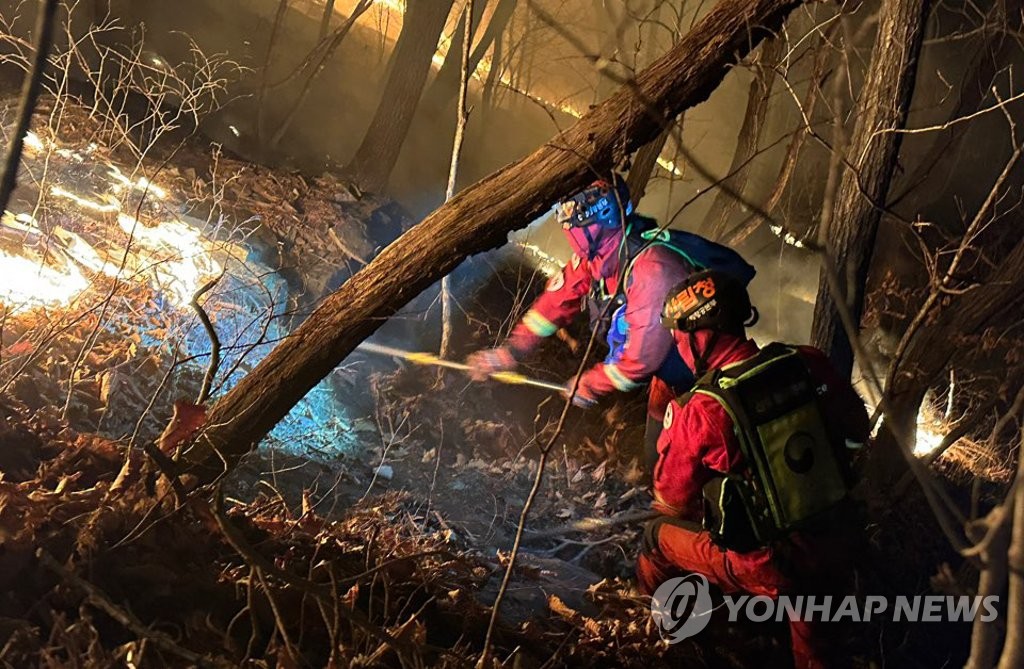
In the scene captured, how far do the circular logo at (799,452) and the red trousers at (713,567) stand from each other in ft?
1.80

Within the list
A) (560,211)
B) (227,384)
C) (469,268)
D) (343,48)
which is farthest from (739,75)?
(227,384)

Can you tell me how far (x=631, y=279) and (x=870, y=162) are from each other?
7.42 ft

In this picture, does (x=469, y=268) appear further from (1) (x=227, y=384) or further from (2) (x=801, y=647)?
(2) (x=801, y=647)

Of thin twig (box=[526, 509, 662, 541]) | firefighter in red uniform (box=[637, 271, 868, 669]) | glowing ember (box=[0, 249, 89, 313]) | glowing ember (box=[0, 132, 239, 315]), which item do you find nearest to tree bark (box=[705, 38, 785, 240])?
thin twig (box=[526, 509, 662, 541])

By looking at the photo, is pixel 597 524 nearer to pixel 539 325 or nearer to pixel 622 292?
pixel 539 325

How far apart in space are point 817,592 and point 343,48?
16.8 meters

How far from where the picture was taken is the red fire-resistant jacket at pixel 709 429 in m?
3.49

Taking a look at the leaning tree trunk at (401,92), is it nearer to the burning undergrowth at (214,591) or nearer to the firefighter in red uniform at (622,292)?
the firefighter in red uniform at (622,292)

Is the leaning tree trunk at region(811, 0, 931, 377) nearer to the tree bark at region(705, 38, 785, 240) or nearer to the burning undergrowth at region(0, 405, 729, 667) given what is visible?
the tree bark at region(705, 38, 785, 240)

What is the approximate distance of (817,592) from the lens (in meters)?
3.60

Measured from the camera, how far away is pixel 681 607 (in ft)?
13.2

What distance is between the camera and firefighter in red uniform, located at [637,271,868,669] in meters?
3.44

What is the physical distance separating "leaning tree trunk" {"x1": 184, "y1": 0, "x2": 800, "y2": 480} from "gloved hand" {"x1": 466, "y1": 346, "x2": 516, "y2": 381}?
2.03 m

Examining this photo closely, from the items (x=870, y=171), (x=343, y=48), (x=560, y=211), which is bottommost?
(x=560, y=211)
